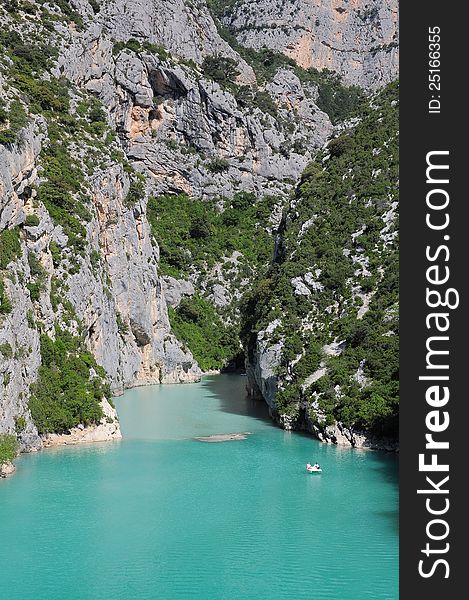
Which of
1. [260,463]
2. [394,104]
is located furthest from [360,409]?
[394,104]

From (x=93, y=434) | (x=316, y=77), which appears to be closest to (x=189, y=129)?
(x=316, y=77)

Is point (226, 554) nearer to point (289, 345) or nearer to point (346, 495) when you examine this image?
point (346, 495)

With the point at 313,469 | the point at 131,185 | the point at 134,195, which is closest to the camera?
the point at 313,469

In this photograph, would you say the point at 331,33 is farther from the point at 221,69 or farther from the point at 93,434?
the point at 93,434

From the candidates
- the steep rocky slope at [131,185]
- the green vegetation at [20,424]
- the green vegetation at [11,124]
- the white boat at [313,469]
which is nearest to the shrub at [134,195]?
the steep rocky slope at [131,185]

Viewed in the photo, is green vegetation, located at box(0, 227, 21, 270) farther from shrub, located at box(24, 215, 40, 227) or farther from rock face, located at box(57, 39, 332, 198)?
rock face, located at box(57, 39, 332, 198)
